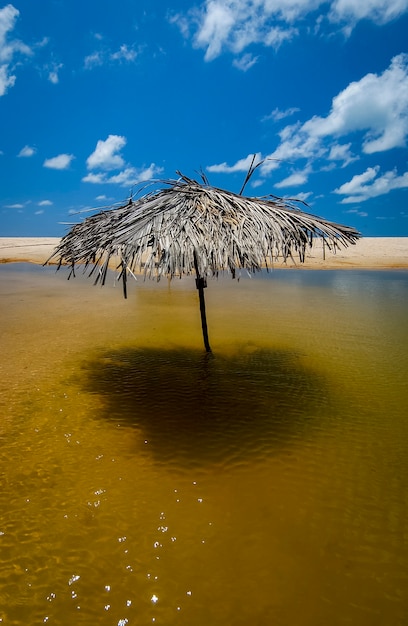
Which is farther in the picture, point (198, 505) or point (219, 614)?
point (198, 505)

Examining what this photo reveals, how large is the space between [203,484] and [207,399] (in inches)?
72.6

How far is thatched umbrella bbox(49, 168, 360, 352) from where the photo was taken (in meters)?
4.60

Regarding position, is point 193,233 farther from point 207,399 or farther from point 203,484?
point 203,484

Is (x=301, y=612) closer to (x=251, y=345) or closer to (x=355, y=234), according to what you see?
(x=355, y=234)

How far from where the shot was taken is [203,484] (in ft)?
11.3

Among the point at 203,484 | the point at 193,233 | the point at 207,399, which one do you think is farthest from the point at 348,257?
the point at 203,484

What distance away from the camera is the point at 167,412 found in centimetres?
484

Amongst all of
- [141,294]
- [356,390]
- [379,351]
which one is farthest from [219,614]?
[141,294]

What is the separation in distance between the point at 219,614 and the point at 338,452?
2.22m

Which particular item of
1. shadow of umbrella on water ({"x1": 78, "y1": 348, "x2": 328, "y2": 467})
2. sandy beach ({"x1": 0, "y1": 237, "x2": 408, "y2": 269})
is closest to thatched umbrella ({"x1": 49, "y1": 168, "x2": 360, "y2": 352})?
shadow of umbrella on water ({"x1": 78, "y1": 348, "x2": 328, "y2": 467})

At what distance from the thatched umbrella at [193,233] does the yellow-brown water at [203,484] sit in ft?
6.28

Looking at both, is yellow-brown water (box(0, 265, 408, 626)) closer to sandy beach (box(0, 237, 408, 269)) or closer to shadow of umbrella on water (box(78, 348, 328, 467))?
shadow of umbrella on water (box(78, 348, 328, 467))

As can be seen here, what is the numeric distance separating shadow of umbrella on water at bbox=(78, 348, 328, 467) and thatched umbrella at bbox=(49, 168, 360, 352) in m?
1.75

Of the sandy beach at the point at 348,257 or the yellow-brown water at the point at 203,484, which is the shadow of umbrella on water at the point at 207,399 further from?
the sandy beach at the point at 348,257
